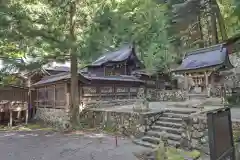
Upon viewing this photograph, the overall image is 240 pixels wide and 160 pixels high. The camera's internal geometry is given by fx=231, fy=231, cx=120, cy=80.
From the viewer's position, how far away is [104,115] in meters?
13.5

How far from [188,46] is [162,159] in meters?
21.1

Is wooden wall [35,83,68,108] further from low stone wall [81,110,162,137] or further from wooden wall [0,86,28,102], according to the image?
low stone wall [81,110,162,137]

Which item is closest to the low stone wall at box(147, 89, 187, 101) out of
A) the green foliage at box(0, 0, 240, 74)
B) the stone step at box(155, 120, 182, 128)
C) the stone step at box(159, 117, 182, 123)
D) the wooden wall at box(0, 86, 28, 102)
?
the green foliage at box(0, 0, 240, 74)

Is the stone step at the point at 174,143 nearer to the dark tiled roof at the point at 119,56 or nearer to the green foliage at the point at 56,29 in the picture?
the green foliage at the point at 56,29

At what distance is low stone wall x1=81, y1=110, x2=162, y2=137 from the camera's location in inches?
415

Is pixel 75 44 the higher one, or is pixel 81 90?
pixel 75 44

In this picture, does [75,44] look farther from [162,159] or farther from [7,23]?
[162,159]

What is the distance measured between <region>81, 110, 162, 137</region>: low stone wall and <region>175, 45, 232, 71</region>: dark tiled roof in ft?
17.7

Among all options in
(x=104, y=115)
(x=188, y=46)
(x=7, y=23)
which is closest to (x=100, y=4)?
(x=7, y=23)

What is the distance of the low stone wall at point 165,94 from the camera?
22625 mm

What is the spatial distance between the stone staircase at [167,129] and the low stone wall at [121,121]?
344 mm

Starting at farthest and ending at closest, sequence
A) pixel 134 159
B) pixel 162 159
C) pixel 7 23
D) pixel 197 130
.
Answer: pixel 7 23, pixel 197 130, pixel 134 159, pixel 162 159

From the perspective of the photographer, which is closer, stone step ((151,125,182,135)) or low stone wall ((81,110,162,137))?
stone step ((151,125,182,135))

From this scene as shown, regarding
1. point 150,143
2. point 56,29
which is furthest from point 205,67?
point 56,29
